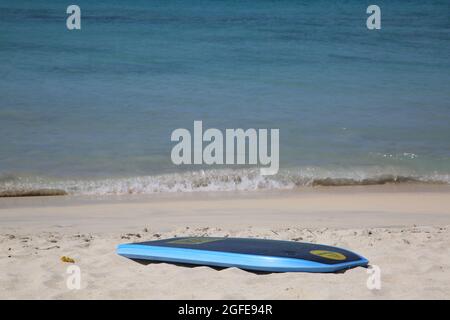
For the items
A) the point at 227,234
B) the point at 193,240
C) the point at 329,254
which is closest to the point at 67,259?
the point at 193,240

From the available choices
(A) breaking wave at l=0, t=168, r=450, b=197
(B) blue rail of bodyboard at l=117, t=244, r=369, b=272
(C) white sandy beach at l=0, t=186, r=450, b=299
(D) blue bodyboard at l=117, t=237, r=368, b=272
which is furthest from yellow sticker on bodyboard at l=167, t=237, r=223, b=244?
(A) breaking wave at l=0, t=168, r=450, b=197

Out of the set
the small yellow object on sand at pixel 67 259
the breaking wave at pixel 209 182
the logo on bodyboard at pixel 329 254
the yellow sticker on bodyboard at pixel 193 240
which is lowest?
the breaking wave at pixel 209 182

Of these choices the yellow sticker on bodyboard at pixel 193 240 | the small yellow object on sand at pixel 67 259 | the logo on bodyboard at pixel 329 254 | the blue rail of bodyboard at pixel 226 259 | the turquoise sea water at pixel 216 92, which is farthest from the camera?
the turquoise sea water at pixel 216 92

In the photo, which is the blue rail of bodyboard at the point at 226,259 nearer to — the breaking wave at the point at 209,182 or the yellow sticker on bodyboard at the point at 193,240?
the yellow sticker on bodyboard at the point at 193,240

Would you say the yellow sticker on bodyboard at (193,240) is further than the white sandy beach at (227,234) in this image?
Yes

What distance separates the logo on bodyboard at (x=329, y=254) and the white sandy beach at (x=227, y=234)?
0.15 m

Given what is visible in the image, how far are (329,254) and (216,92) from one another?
354 inches

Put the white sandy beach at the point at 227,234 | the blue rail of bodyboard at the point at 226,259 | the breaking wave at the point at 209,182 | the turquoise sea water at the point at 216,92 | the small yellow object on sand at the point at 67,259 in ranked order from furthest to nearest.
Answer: the turquoise sea water at the point at 216,92 < the breaking wave at the point at 209,182 < the small yellow object on sand at the point at 67,259 < the blue rail of bodyboard at the point at 226,259 < the white sandy beach at the point at 227,234

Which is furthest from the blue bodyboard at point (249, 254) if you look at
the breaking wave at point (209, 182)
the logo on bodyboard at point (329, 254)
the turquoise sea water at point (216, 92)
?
the turquoise sea water at point (216, 92)

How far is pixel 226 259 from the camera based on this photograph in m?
4.88

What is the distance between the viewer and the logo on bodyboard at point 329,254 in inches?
193

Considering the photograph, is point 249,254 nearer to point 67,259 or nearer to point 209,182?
point 67,259

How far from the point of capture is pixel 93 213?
24.2ft

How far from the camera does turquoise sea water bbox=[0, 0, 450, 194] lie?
9.24 meters
